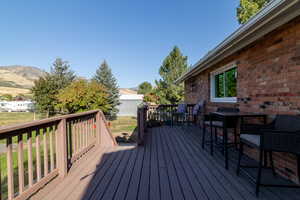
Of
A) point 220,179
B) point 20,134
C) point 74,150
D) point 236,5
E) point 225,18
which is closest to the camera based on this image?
point 20,134

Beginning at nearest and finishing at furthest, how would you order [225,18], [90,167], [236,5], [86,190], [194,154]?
1. [86,190]
2. [90,167]
3. [194,154]
4. [236,5]
5. [225,18]

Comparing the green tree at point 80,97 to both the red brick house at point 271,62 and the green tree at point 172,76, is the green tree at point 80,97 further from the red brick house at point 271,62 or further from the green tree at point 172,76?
the green tree at point 172,76

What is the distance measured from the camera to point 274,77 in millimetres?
2352

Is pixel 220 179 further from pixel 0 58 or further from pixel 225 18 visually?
pixel 0 58

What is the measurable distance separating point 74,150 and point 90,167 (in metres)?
0.48

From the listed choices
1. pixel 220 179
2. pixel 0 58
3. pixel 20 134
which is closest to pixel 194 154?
pixel 220 179

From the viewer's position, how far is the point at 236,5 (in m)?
9.26

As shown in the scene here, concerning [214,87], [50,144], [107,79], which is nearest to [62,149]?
[50,144]

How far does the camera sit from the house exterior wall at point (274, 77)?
6.59 feet

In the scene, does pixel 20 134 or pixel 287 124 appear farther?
pixel 287 124

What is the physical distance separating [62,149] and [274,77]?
11.3 feet

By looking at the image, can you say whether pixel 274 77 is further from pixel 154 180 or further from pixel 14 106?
pixel 14 106

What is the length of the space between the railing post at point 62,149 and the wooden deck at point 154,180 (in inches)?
5.5

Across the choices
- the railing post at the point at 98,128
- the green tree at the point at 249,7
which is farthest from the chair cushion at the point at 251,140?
the green tree at the point at 249,7
